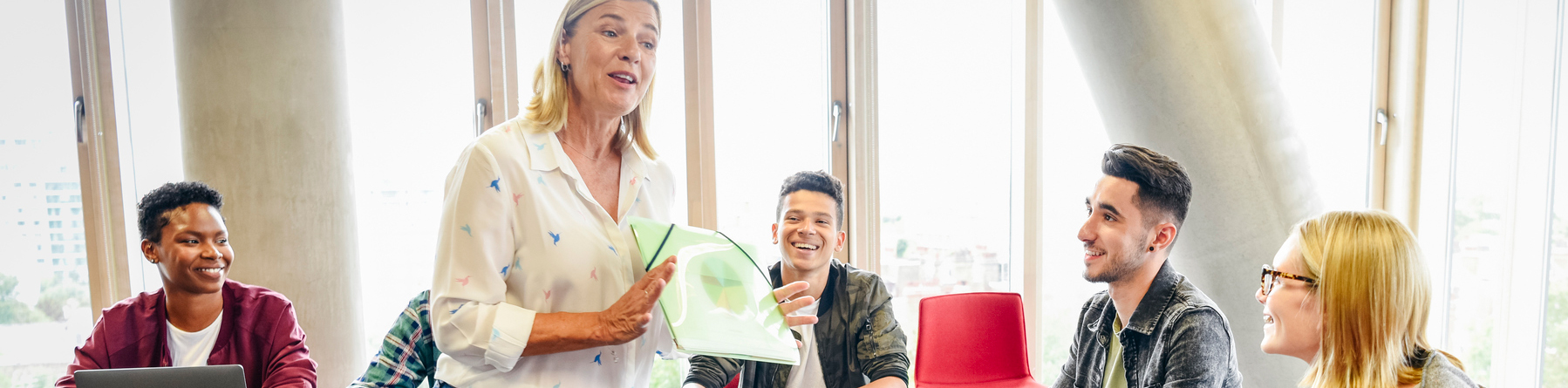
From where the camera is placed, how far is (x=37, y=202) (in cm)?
320

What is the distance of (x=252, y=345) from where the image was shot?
2.02m

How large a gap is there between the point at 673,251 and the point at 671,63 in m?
2.44

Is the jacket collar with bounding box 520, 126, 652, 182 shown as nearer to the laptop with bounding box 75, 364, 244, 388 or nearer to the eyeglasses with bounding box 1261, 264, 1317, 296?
the laptop with bounding box 75, 364, 244, 388

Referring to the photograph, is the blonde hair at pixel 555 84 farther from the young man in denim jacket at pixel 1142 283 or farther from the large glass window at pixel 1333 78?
the large glass window at pixel 1333 78

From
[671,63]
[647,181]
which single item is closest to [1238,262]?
[671,63]

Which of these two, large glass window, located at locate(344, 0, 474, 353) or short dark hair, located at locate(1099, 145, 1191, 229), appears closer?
short dark hair, located at locate(1099, 145, 1191, 229)

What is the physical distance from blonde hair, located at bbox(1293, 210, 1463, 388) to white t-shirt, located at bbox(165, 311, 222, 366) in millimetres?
2581

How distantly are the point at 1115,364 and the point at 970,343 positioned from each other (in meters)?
0.91

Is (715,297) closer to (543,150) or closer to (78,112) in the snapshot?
(543,150)

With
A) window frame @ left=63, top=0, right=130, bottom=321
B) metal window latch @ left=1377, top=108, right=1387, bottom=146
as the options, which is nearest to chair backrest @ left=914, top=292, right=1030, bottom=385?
metal window latch @ left=1377, top=108, right=1387, bottom=146

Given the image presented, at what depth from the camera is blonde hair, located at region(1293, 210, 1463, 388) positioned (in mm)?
1203

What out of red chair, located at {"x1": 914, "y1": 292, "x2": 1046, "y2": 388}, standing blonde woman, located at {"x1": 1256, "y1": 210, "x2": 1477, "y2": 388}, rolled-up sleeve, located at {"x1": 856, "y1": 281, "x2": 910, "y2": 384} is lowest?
red chair, located at {"x1": 914, "y1": 292, "x2": 1046, "y2": 388}

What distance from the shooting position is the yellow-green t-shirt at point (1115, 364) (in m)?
1.74

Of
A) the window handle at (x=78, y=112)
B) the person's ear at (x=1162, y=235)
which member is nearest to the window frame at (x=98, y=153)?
the window handle at (x=78, y=112)
